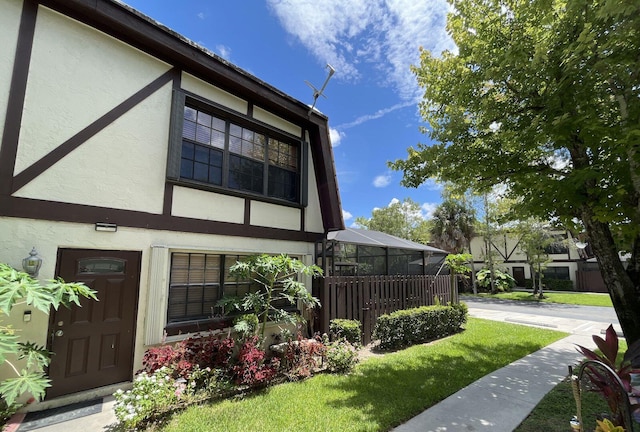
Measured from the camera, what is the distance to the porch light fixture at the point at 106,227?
4762 mm

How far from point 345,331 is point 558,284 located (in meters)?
30.5

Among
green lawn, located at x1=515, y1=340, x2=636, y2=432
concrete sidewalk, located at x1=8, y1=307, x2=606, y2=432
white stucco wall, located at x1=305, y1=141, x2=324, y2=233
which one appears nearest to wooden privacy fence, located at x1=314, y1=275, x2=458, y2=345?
white stucco wall, located at x1=305, y1=141, x2=324, y2=233

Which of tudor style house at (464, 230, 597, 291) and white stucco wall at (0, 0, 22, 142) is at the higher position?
white stucco wall at (0, 0, 22, 142)

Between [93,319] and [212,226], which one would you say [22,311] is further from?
[212,226]

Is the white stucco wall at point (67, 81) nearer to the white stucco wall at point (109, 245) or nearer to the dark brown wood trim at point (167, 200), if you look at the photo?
the white stucco wall at point (109, 245)

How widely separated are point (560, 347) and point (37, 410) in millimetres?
11280

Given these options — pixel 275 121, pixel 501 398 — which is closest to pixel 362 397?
pixel 501 398

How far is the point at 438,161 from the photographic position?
671 cm

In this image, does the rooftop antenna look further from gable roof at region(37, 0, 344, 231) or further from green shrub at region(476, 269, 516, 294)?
green shrub at region(476, 269, 516, 294)

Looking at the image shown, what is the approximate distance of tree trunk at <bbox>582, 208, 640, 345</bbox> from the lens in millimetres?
5227

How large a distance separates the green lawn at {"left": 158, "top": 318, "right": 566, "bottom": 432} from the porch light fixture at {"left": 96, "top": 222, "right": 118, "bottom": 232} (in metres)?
3.02

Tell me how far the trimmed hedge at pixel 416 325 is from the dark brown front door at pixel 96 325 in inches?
221

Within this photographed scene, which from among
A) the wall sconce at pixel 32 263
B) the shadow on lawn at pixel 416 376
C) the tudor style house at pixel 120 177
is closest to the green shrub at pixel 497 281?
the shadow on lawn at pixel 416 376

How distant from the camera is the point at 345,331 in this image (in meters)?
7.13
